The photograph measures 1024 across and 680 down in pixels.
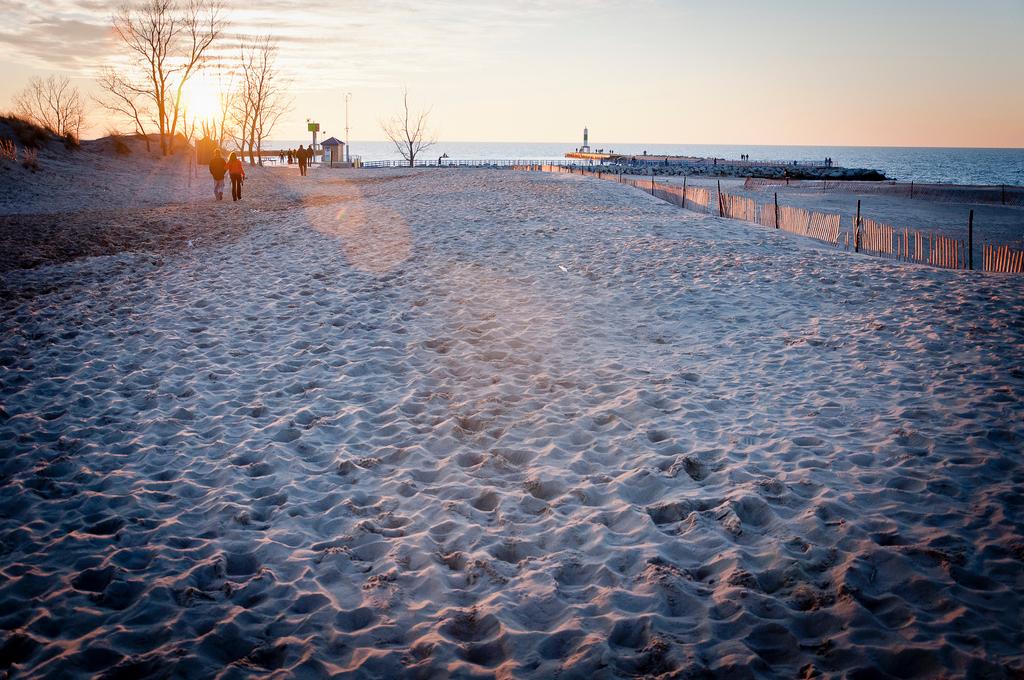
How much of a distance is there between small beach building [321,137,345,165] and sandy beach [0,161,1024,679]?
64.0 metres

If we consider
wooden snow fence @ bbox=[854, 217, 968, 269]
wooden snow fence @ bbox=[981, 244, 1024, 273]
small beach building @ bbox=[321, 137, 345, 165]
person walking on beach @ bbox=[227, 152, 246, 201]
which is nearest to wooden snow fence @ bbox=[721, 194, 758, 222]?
wooden snow fence @ bbox=[854, 217, 968, 269]

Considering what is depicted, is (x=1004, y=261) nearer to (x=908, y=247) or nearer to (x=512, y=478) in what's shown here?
(x=908, y=247)

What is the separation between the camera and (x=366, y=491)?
5.22 meters

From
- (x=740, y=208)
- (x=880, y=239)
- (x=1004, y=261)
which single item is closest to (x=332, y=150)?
(x=740, y=208)

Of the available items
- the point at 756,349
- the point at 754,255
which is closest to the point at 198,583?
the point at 756,349

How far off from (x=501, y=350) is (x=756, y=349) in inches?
144

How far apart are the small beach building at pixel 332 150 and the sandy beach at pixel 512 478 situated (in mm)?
63964

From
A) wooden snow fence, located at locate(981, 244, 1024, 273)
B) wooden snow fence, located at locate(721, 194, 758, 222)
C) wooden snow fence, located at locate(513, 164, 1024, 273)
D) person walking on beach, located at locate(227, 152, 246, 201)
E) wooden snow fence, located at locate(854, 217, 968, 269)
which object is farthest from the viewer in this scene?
person walking on beach, located at locate(227, 152, 246, 201)

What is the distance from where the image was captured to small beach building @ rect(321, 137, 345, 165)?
7050 cm

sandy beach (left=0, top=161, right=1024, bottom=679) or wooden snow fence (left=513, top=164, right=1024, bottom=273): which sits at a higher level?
wooden snow fence (left=513, top=164, right=1024, bottom=273)

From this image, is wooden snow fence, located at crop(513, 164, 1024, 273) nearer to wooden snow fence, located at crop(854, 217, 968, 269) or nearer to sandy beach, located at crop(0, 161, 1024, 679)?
wooden snow fence, located at crop(854, 217, 968, 269)

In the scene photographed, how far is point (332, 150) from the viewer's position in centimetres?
7088

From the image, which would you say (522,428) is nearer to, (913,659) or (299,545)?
(299,545)

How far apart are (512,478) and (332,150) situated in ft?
239
